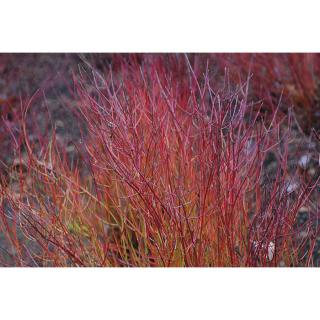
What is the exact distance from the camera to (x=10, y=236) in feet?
6.61

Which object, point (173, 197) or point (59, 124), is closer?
point (173, 197)

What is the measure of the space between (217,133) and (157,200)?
24 centimetres

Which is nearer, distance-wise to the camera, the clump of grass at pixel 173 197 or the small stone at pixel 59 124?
the clump of grass at pixel 173 197

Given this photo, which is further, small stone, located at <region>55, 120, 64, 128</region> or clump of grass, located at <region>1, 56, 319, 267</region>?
small stone, located at <region>55, 120, 64, 128</region>
